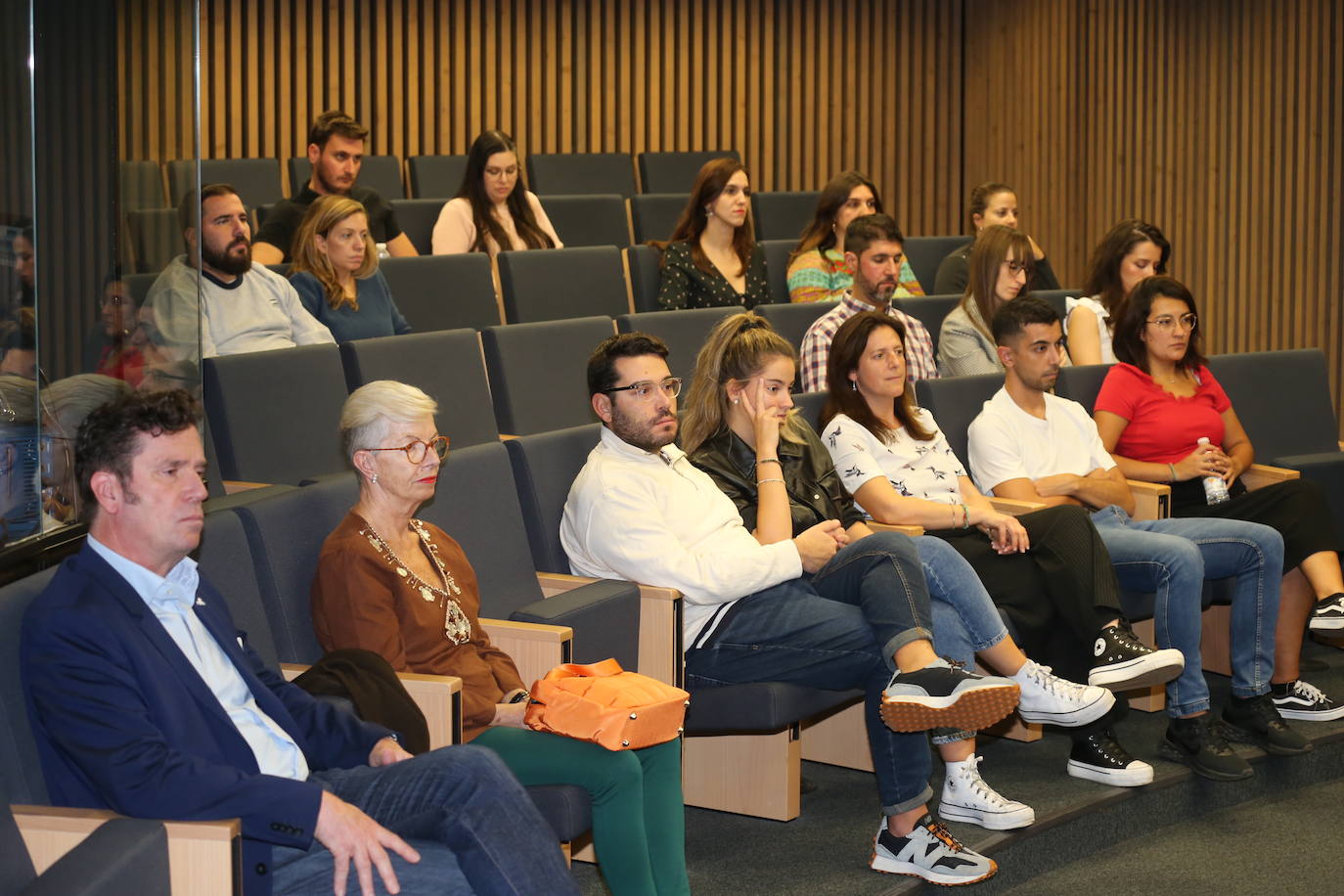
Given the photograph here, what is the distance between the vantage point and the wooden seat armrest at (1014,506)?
3.53m

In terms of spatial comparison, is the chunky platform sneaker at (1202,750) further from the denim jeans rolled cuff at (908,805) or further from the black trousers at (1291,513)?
the denim jeans rolled cuff at (908,805)

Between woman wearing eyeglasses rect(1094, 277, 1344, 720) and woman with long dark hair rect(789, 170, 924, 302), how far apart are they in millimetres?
1136

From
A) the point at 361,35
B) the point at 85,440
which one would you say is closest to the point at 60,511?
the point at 85,440

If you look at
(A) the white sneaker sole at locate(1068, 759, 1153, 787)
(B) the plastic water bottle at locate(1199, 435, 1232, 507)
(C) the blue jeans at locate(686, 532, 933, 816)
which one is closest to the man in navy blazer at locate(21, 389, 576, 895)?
(C) the blue jeans at locate(686, 532, 933, 816)

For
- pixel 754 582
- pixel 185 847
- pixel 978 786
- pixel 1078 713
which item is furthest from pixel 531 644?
pixel 1078 713

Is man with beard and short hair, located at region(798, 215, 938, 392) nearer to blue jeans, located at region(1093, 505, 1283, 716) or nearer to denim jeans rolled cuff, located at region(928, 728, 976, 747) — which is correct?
blue jeans, located at region(1093, 505, 1283, 716)

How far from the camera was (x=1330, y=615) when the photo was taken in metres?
3.65

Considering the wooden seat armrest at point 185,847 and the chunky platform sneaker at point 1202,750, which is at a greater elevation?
the wooden seat armrest at point 185,847

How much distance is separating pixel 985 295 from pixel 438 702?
8.85 feet

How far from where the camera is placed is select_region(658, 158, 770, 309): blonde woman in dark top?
16.0 ft

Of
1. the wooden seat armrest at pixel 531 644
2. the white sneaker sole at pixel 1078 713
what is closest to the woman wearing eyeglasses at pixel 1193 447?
the white sneaker sole at pixel 1078 713

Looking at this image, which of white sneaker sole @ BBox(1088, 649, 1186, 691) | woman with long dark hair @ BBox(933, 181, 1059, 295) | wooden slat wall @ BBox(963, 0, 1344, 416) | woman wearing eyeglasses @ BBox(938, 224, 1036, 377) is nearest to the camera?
white sneaker sole @ BBox(1088, 649, 1186, 691)

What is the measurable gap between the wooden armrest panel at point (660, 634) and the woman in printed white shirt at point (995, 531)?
2.46 feet

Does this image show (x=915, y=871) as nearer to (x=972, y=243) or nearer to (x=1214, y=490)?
(x=1214, y=490)
